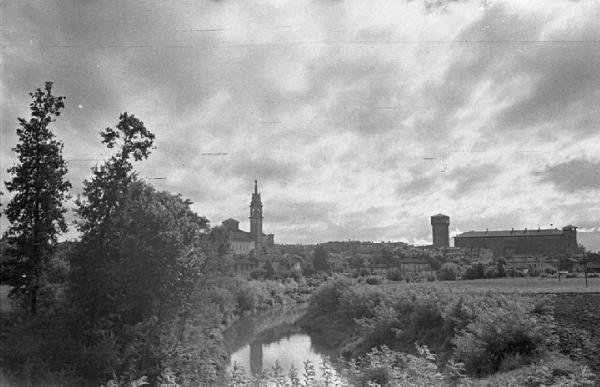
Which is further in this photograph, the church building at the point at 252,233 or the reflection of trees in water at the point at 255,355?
the church building at the point at 252,233

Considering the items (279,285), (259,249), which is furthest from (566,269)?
(259,249)

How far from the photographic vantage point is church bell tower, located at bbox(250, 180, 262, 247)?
438ft

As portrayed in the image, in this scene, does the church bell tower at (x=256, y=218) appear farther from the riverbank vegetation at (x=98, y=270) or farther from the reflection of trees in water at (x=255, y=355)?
the riverbank vegetation at (x=98, y=270)

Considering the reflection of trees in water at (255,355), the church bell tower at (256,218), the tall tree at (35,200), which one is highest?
the church bell tower at (256,218)

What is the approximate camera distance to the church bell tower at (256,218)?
133 m

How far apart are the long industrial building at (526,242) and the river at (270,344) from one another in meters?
48.8

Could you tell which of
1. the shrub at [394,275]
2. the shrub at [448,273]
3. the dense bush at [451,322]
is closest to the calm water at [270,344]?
the dense bush at [451,322]

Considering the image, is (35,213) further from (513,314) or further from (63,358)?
(513,314)

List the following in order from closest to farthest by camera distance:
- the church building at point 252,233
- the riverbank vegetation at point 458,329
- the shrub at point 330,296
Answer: the riverbank vegetation at point 458,329 < the shrub at point 330,296 < the church building at point 252,233

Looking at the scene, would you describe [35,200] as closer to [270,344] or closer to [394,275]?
[270,344]

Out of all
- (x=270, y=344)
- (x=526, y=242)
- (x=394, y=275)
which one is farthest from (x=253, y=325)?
(x=526, y=242)

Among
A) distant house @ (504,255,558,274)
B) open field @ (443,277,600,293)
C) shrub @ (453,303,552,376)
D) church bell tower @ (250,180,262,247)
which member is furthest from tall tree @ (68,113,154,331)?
church bell tower @ (250,180,262,247)

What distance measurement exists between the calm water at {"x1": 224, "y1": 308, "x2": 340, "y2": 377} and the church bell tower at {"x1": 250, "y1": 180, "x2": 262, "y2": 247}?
79.2 meters

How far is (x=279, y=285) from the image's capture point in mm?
72188
